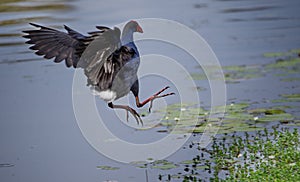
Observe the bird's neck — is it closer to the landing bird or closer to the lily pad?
the landing bird

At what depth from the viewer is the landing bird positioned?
5980 mm

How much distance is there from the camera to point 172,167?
21.6 feet

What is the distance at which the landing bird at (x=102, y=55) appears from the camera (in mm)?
5980

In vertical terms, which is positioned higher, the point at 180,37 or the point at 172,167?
the point at 180,37

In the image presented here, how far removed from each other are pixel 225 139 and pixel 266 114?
92cm

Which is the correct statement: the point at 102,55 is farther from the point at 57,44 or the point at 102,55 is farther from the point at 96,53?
the point at 57,44

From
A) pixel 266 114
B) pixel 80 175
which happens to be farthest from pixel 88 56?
pixel 266 114

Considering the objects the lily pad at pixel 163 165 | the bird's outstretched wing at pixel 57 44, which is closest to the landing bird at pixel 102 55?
the bird's outstretched wing at pixel 57 44

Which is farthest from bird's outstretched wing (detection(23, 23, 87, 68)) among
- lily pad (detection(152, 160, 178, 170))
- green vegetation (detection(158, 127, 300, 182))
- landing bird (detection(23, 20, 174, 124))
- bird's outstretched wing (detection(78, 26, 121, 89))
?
green vegetation (detection(158, 127, 300, 182))

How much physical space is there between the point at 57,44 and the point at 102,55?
766mm

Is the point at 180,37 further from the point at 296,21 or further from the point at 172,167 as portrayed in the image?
the point at 172,167

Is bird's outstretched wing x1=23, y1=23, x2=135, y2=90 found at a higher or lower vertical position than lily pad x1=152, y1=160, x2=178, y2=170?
higher

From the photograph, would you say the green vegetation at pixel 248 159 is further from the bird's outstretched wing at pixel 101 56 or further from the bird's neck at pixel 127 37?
the bird's neck at pixel 127 37

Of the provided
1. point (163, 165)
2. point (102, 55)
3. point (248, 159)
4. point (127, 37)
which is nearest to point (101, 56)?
point (102, 55)
